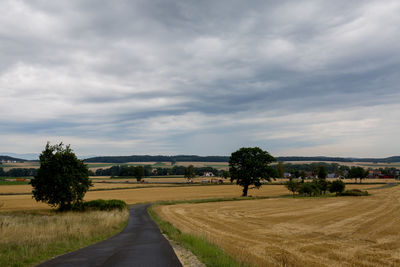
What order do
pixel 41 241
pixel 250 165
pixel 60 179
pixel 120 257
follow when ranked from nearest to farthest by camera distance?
pixel 120 257 → pixel 41 241 → pixel 60 179 → pixel 250 165

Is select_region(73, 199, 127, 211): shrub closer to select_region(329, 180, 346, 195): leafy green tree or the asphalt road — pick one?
the asphalt road

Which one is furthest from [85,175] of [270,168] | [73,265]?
[270,168]

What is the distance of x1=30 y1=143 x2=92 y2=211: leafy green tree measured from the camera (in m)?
49.2

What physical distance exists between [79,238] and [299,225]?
2438cm

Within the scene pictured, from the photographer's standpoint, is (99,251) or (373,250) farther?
(373,250)

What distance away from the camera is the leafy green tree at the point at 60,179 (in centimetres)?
4919

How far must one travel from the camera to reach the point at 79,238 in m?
21.5

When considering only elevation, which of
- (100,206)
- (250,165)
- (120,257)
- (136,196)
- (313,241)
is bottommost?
(136,196)

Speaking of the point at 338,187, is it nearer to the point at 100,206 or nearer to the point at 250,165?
the point at 250,165

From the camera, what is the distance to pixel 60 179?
160ft

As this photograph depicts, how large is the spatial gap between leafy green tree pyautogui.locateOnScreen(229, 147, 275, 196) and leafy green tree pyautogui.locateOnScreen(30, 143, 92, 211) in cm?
4589

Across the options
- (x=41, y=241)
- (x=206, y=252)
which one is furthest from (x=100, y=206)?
(x=206, y=252)

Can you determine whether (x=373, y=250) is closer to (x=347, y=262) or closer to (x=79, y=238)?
(x=347, y=262)

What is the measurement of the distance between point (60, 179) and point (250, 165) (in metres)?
52.0
